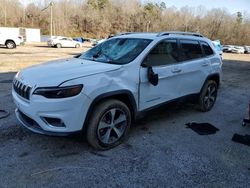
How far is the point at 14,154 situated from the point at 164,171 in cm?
205

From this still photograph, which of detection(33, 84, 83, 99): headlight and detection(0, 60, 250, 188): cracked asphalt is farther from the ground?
detection(33, 84, 83, 99): headlight

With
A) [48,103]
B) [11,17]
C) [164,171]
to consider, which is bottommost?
[164,171]

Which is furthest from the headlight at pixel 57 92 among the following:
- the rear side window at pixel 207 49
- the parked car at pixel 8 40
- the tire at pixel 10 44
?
the tire at pixel 10 44

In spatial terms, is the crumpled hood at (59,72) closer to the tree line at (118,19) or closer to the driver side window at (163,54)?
the driver side window at (163,54)

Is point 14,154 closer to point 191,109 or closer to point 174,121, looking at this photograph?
point 174,121

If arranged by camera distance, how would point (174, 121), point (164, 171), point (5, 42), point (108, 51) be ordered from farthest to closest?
point (5, 42) < point (174, 121) < point (108, 51) < point (164, 171)

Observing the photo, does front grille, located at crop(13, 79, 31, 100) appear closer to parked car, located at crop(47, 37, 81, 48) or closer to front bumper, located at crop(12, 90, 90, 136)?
front bumper, located at crop(12, 90, 90, 136)

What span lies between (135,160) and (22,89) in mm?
1820

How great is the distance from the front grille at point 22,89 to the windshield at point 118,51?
129cm

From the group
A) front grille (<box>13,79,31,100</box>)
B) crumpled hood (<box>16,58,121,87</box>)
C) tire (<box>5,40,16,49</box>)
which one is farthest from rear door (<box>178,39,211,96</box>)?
tire (<box>5,40,16,49</box>)

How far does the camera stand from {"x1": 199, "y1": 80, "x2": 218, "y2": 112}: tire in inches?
235

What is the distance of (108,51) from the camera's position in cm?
486

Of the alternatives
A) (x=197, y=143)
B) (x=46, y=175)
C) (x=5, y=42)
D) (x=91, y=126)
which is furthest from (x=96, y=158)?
(x=5, y=42)

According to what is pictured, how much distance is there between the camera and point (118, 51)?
4.71 metres
